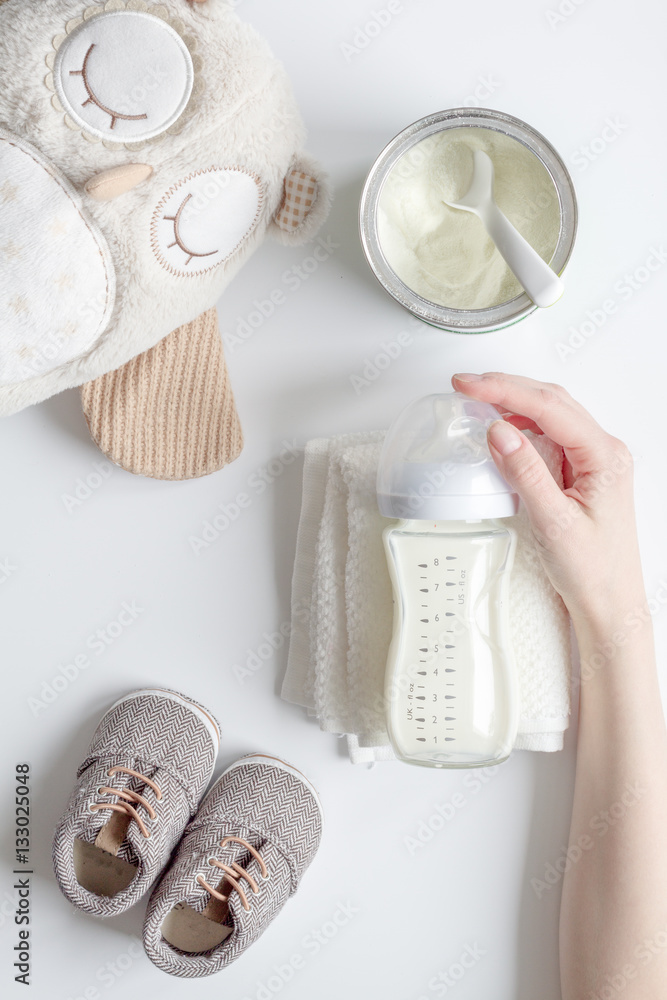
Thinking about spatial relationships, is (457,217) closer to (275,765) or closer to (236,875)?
(275,765)

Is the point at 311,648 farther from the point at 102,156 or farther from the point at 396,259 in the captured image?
the point at 102,156

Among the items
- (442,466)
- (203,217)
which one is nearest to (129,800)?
(442,466)

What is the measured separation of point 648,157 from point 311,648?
67 centimetres

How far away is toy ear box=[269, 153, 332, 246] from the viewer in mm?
666

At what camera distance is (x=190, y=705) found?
32.5 inches

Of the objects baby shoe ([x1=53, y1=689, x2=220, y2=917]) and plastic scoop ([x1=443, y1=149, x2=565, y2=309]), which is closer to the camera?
plastic scoop ([x1=443, y1=149, x2=565, y2=309])

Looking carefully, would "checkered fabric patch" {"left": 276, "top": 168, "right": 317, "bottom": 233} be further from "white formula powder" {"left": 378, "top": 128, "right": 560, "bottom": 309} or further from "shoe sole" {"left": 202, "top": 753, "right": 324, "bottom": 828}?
"shoe sole" {"left": 202, "top": 753, "right": 324, "bottom": 828}

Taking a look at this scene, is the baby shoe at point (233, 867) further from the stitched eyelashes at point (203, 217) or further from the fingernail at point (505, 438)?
the stitched eyelashes at point (203, 217)

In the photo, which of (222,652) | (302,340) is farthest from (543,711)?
(302,340)

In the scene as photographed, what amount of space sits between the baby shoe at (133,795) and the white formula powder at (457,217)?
56cm

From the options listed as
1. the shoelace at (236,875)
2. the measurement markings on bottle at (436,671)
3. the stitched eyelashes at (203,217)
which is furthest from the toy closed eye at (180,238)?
the shoelace at (236,875)

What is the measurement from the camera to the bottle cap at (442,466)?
0.62 meters

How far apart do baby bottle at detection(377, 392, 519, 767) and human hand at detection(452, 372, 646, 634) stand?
31mm

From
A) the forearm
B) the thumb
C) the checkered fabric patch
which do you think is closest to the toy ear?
the checkered fabric patch
